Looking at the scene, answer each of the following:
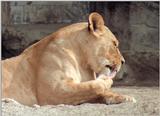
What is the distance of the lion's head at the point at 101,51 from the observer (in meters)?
3.40

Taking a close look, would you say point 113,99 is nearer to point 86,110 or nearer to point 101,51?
point 86,110

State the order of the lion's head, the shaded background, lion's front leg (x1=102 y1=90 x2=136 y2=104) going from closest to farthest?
lion's front leg (x1=102 y1=90 x2=136 y2=104), the lion's head, the shaded background

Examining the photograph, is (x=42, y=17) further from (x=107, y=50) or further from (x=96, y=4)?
(x=107, y=50)

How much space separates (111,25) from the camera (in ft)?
20.8

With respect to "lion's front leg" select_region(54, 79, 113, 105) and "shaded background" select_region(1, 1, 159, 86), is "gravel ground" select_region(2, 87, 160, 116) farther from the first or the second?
"shaded background" select_region(1, 1, 159, 86)

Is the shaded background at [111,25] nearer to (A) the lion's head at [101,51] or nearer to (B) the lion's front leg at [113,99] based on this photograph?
(A) the lion's head at [101,51]

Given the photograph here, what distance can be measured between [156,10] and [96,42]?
3037 mm

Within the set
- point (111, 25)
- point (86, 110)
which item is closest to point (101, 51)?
point (86, 110)

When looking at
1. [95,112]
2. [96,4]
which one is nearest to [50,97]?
[95,112]

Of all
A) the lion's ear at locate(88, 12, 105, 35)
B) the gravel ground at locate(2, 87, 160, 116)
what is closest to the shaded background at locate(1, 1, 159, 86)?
the lion's ear at locate(88, 12, 105, 35)

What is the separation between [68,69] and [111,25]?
10.2 feet

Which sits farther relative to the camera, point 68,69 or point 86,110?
point 68,69

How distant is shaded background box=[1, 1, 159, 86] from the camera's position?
6176 millimetres

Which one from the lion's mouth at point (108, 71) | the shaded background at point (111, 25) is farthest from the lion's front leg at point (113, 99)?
the shaded background at point (111, 25)
